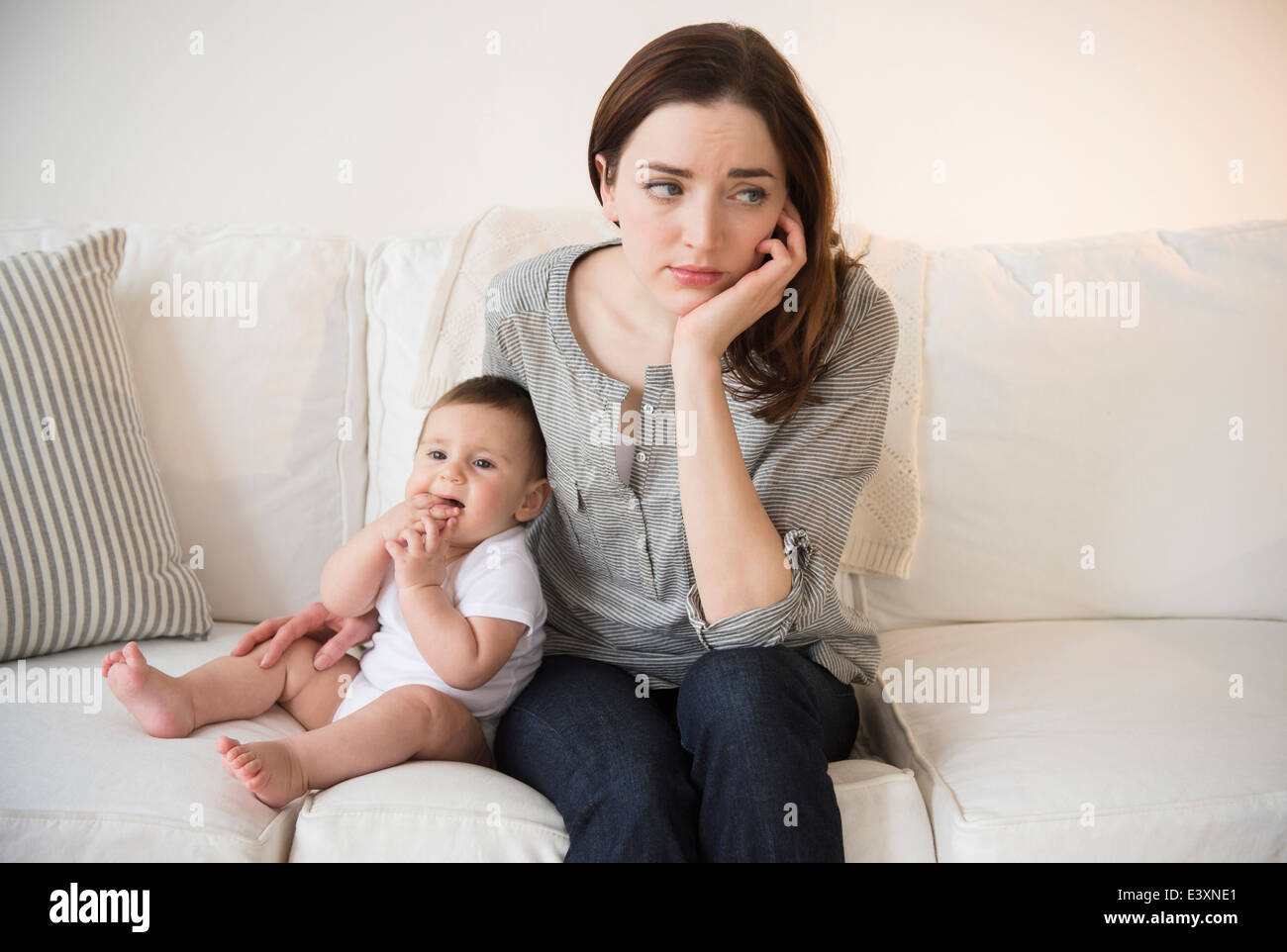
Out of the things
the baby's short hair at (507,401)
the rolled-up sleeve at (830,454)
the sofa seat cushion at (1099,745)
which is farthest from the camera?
the baby's short hair at (507,401)

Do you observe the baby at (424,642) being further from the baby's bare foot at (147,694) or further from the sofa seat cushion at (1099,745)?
the sofa seat cushion at (1099,745)

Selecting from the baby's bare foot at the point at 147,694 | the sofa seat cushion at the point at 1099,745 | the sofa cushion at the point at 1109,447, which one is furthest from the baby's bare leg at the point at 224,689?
the sofa cushion at the point at 1109,447

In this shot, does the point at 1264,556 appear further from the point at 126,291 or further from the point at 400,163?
the point at 126,291

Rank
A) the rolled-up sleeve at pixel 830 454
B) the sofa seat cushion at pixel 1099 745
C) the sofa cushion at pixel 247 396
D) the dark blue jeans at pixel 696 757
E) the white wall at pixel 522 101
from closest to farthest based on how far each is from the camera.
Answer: the dark blue jeans at pixel 696 757
the sofa seat cushion at pixel 1099 745
the rolled-up sleeve at pixel 830 454
the sofa cushion at pixel 247 396
the white wall at pixel 522 101

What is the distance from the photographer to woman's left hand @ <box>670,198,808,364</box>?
1.16 metres

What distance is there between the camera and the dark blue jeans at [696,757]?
3.20 ft

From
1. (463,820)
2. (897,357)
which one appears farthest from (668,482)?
(897,357)

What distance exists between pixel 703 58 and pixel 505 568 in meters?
0.66

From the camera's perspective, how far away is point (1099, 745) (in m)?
1.19

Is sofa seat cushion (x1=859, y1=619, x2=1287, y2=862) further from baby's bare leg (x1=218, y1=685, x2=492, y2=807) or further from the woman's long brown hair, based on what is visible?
baby's bare leg (x1=218, y1=685, x2=492, y2=807)

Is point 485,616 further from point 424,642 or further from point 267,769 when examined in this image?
point 267,769

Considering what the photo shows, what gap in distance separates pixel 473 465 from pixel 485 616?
0.21 m

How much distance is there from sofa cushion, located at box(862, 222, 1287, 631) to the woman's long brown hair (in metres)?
0.49

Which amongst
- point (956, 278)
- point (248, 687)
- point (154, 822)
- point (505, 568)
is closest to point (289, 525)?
point (248, 687)
